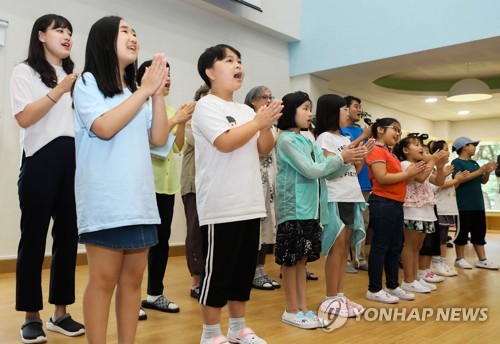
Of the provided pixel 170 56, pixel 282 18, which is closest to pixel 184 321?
pixel 170 56

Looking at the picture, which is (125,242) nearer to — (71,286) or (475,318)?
(71,286)

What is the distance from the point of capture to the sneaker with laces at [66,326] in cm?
187

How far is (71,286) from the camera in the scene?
75.5 inches

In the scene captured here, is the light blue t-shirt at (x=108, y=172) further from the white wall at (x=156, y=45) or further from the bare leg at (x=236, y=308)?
the white wall at (x=156, y=45)

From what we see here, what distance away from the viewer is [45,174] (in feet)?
5.88

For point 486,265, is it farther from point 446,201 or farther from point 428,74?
point 428,74

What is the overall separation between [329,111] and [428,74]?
5857 mm

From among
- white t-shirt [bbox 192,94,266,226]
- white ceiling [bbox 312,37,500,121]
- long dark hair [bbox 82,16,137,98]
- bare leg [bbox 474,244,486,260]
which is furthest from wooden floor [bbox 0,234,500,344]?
white ceiling [bbox 312,37,500,121]

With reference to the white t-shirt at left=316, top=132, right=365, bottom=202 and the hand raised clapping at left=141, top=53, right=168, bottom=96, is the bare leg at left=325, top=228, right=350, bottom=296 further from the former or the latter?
the hand raised clapping at left=141, top=53, right=168, bottom=96

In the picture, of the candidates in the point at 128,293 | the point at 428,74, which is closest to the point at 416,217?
the point at 128,293

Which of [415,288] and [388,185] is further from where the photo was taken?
[415,288]

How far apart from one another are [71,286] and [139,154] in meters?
0.90

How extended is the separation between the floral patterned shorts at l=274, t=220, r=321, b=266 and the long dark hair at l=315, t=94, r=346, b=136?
0.62 metres

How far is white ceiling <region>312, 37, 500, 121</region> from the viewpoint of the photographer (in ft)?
17.3
